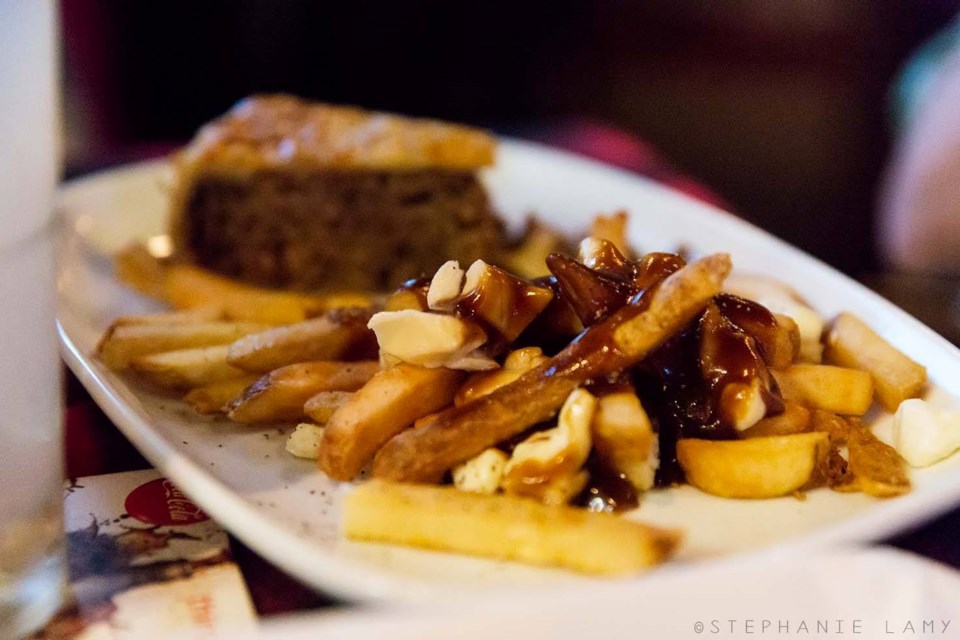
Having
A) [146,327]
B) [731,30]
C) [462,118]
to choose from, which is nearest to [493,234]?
[146,327]

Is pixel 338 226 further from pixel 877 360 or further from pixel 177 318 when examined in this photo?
pixel 877 360

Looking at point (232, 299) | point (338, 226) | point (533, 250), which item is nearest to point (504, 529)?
point (232, 299)

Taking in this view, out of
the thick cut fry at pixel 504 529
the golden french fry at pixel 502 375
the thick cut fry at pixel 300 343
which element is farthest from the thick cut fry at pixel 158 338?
the thick cut fry at pixel 504 529

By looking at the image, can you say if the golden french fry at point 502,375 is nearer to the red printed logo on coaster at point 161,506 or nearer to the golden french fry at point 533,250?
the red printed logo on coaster at point 161,506

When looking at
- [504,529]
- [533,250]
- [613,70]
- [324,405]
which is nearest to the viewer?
[504,529]

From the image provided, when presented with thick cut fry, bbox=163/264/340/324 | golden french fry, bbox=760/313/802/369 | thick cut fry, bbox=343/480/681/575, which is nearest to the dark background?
thick cut fry, bbox=163/264/340/324

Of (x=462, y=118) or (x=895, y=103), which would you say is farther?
(x=462, y=118)

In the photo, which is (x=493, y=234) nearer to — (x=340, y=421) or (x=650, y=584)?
(x=340, y=421)
